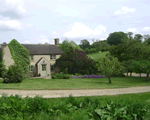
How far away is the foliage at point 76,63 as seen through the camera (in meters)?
34.2

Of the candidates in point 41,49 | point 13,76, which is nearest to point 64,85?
point 13,76

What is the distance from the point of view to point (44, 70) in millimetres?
35781

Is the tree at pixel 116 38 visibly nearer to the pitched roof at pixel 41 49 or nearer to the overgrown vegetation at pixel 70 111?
the pitched roof at pixel 41 49

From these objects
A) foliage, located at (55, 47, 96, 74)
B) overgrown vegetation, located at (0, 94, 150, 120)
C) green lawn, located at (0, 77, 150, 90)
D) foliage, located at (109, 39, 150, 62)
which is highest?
foliage, located at (109, 39, 150, 62)

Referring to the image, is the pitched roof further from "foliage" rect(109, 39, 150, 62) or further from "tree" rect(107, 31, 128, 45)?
"tree" rect(107, 31, 128, 45)

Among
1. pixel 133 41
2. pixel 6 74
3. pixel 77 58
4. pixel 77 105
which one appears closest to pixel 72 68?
pixel 77 58

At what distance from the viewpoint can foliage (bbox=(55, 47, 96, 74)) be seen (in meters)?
34.2

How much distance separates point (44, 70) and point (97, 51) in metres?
44.2

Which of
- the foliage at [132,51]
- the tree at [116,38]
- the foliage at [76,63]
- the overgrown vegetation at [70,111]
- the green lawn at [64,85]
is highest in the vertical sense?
the tree at [116,38]

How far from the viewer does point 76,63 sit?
3416cm

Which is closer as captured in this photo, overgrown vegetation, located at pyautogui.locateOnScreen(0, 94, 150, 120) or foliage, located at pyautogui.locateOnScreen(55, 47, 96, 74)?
overgrown vegetation, located at pyautogui.locateOnScreen(0, 94, 150, 120)

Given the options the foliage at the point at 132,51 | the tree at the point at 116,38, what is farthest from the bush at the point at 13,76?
the tree at the point at 116,38

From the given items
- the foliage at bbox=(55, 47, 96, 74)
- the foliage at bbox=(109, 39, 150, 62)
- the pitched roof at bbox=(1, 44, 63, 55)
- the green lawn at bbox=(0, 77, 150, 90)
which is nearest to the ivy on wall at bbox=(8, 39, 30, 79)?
the pitched roof at bbox=(1, 44, 63, 55)

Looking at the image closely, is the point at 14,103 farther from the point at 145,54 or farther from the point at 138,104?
the point at 145,54
